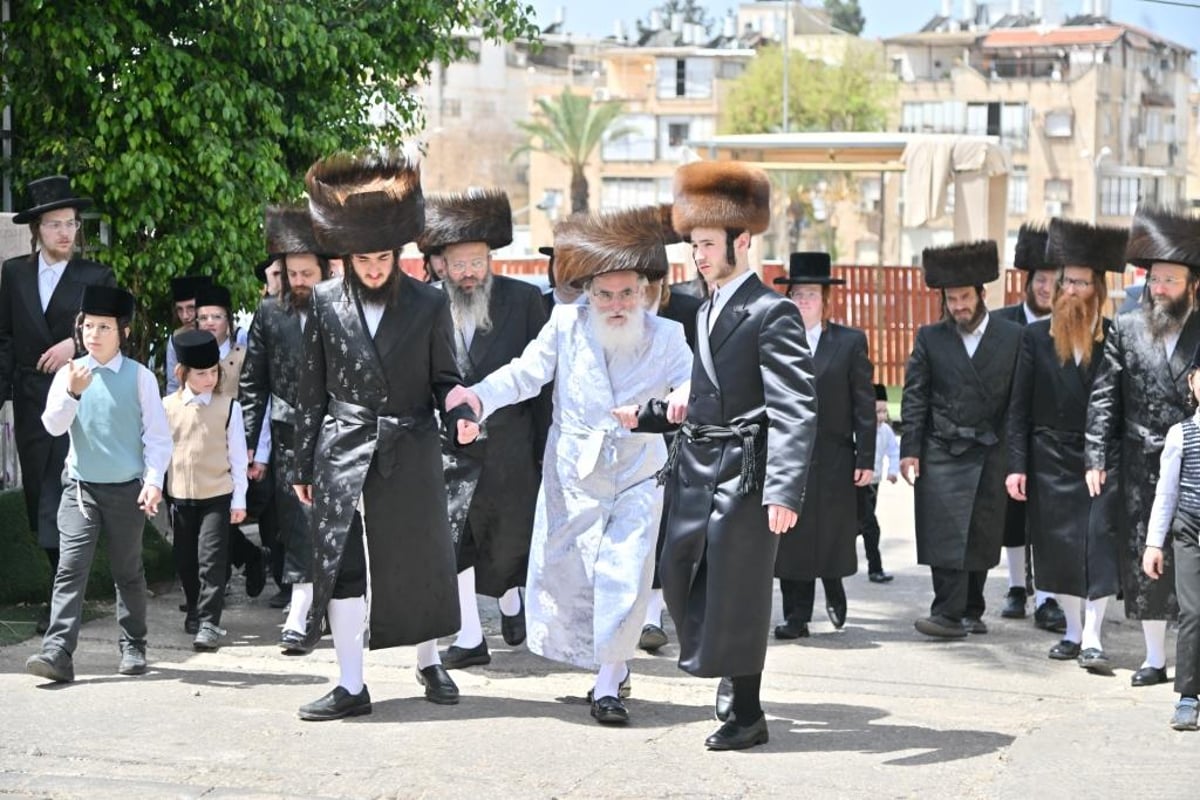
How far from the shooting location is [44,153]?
39.3ft

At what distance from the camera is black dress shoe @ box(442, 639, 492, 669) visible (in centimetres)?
884

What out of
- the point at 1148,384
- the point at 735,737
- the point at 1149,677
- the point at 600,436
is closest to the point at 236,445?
the point at 600,436

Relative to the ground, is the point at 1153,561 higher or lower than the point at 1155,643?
higher

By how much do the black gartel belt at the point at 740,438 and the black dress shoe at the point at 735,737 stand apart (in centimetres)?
87

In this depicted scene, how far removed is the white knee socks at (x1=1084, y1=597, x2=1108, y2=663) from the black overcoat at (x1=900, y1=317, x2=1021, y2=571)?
0.86m

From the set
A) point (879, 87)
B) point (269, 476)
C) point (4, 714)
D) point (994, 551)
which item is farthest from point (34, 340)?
point (879, 87)

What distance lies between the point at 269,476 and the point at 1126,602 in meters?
4.18

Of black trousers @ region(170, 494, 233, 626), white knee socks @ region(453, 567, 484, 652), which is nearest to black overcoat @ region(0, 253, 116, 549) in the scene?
black trousers @ region(170, 494, 233, 626)

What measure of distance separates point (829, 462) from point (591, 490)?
239 centimetres

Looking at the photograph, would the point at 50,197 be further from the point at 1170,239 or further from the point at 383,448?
the point at 1170,239

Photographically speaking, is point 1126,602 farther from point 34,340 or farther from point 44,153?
point 44,153

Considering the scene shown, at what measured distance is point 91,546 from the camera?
840 centimetres

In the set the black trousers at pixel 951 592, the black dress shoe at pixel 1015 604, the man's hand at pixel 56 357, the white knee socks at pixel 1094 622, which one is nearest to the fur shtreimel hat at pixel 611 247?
the man's hand at pixel 56 357

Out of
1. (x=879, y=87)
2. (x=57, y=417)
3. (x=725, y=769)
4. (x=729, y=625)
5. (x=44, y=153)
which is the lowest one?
(x=725, y=769)
